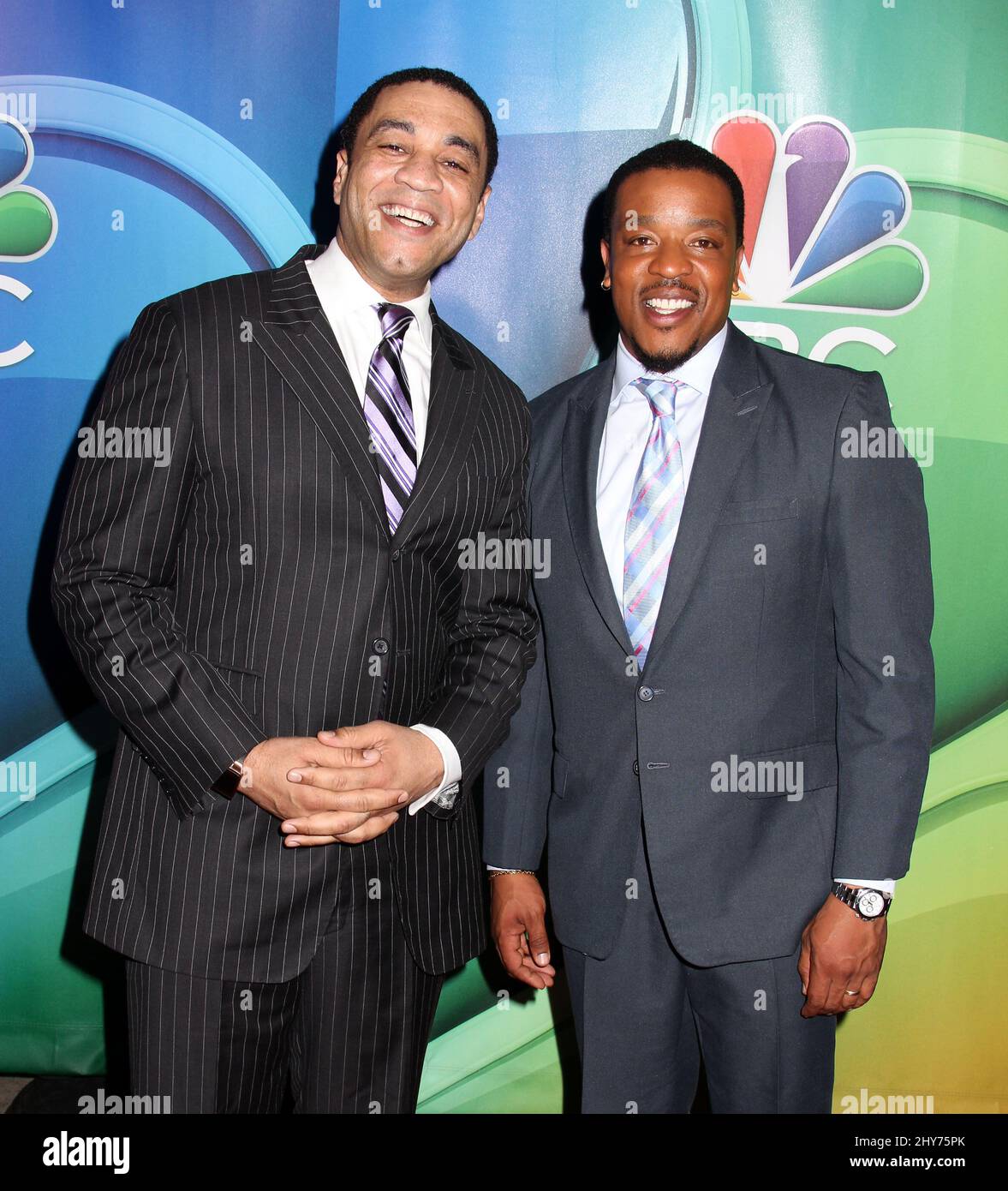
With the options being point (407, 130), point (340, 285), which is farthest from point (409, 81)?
point (340, 285)

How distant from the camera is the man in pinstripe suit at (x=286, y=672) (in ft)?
6.17

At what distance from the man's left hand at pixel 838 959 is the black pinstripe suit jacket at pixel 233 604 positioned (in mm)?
737

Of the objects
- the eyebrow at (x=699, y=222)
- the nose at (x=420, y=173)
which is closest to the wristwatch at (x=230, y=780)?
the nose at (x=420, y=173)

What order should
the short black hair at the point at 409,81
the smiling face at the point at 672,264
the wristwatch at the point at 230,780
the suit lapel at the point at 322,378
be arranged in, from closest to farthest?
the wristwatch at the point at 230,780, the suit lapel at the point at 322,378, the short black hair at the point at 409,81, the smiling face at the point at 672,264

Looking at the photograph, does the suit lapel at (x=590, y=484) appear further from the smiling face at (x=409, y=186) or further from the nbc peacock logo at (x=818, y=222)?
the nbc peacock logo at (x=818, y=222)

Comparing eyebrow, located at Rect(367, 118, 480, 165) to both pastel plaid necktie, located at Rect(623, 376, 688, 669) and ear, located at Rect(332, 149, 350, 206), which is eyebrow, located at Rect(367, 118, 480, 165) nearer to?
ear, located at Rect(332, 149, 350, 206)

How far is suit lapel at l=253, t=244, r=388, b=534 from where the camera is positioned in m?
1.99

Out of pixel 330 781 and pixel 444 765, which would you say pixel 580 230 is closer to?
pixel 444 765

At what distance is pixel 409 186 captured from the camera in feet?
7.09

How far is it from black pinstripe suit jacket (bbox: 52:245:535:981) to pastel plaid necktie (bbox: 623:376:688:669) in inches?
16.4

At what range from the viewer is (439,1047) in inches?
134
